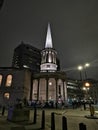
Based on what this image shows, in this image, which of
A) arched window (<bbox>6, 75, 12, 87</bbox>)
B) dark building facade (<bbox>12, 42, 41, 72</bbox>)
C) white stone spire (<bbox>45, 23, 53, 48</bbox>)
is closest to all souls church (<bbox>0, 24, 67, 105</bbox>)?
arched window (<bbox>6, 75, 12, 87</bbox>)

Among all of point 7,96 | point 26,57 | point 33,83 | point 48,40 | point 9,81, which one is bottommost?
point 7,96

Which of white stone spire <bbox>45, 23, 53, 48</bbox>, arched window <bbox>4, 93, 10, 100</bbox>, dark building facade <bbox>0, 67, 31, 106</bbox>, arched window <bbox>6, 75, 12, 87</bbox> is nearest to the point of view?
dark building facade <bbox>0, 67, 31, 106</bbox>

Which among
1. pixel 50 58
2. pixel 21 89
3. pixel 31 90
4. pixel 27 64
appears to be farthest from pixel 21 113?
pixel 27 64

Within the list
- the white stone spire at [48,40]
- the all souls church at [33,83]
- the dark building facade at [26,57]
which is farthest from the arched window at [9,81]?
the dark building facade at [26,57]

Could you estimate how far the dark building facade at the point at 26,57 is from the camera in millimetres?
109625

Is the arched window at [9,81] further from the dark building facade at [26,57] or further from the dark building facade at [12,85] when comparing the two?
the dark building facade at [26,57]

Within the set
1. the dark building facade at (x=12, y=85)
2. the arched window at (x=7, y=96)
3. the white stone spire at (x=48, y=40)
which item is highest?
the white stone spire at (x=48, y=40)

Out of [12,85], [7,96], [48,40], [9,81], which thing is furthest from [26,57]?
[7,96]

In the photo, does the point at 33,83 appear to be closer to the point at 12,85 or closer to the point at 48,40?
the point at 12,85

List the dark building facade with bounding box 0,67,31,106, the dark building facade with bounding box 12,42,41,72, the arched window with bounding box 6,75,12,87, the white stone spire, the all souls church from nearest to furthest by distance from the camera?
the dark building facade with bounding box 0,67,31,106 → the all souls church → the arched window with bounding box 6,75,12,87 → the white stone spire → the dark building facade with bounding box 12,42,41,72

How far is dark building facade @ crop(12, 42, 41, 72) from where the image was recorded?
110 metres

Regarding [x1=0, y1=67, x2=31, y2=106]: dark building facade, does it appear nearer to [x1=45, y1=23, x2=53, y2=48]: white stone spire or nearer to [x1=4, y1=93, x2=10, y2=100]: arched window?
[x1=4, y1=93, x2=10, y2=100]: arched window

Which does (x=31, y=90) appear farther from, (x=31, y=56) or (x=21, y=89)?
(x=31, y=56)

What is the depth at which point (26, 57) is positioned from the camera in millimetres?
111562
